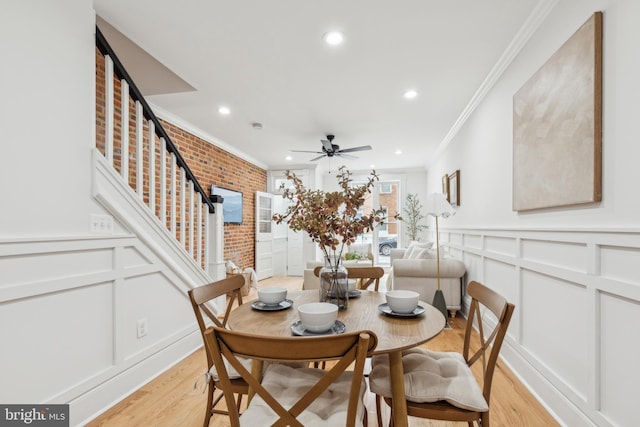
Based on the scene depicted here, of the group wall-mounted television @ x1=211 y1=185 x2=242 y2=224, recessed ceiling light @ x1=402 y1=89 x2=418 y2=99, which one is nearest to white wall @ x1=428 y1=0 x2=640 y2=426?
recessed ceiling light @ x1=402 y1=89 x2=418 y2=99

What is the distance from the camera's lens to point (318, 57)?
2.55 meters

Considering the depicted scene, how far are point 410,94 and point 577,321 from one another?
2.44 meters

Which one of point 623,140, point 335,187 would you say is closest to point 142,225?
point 623,140

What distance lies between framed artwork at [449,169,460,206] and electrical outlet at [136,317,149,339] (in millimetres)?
3753

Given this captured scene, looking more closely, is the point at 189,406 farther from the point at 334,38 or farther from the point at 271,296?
the point at 334,38

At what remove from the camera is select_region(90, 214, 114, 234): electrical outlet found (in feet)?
6.06

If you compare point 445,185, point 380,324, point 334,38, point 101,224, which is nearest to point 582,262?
point 380,324

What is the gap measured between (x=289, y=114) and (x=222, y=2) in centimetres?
194

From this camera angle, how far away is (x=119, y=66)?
2096 mm

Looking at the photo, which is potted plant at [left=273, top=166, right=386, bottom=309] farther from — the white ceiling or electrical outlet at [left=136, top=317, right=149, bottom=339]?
electrical outlet at [left=136, top=317, right=149, bottom=339]

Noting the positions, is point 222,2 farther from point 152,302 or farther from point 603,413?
point 603,413

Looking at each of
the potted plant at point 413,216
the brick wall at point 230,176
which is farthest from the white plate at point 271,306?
the potted plant at point 413,216

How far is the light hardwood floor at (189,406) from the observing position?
1.76 m

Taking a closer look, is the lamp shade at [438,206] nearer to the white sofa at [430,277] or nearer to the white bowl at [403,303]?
the white sofa at [430,277]
